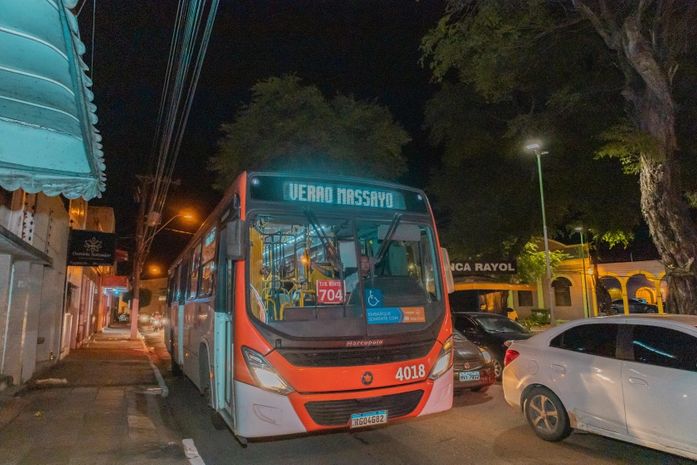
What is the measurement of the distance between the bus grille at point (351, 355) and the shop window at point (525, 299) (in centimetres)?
3750

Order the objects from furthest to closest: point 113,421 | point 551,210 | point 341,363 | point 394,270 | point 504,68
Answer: point 551,210
point 504,68
point 113,421
point 394,270
point 341,363

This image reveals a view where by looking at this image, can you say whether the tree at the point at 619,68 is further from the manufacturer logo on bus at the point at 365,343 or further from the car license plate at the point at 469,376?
the manufacturer logo on bus at the point at 365,343

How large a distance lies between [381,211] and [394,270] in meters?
0.73

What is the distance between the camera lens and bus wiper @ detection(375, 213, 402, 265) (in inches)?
230

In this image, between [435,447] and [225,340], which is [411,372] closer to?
[435,447]

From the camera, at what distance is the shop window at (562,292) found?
3816cm

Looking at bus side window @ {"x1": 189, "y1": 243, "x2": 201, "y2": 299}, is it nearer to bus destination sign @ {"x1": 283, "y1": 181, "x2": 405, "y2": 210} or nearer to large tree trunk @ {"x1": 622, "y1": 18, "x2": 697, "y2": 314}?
bus destination sign @ {"x1": 283, "y1": 181, "x2": 405, "y2": 210}

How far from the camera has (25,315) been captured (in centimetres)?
1046

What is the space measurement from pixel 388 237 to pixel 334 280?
36.5 inches

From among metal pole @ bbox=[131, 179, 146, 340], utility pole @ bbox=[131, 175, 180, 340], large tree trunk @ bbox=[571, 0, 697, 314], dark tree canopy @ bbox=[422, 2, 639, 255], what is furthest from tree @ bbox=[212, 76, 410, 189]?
metal pole @ bbox=[131, 179, 146, 340]

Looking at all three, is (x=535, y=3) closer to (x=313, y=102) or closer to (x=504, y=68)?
(x=504, y=68)

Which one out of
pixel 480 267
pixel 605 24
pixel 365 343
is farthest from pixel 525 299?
pixel 365 343

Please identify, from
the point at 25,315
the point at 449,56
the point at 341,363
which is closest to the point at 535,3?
the point at 449,56

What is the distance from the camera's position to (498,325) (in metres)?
12.1
